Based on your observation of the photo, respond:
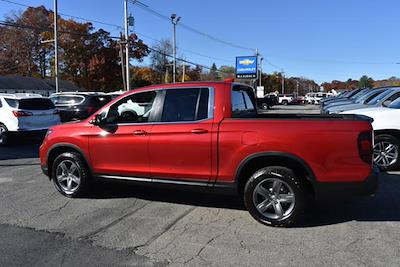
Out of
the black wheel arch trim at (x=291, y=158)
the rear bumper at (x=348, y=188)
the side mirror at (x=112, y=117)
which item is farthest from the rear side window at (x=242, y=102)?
the side mirror at (x=112, y=117)

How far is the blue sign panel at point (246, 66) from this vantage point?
48312 mm

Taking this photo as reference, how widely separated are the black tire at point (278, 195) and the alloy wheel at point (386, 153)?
383 centimetres

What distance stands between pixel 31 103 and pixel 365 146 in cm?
1072

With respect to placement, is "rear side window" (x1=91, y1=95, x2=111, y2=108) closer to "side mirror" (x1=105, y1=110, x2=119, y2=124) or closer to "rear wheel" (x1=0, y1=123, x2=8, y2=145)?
"rear wheel" (x1=0, y1=123, x2=8, y2=145)

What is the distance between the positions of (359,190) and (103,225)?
3225mm

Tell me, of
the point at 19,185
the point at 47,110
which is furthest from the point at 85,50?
the point at 19,185

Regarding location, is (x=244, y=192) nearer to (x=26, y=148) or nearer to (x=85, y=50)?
(x=26, y=148)

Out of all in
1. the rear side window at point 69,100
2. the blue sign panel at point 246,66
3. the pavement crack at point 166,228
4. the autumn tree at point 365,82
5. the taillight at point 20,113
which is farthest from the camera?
the autumn tree at point 365,82

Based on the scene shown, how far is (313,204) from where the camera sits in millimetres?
5961

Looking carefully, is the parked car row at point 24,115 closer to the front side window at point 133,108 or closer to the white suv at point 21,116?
the white suv at point 21,116

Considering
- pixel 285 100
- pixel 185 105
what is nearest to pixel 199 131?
pixel 185 105

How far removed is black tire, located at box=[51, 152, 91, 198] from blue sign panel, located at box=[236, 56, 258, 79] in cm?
4294

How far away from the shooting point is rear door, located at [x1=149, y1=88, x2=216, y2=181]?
17.5 feet

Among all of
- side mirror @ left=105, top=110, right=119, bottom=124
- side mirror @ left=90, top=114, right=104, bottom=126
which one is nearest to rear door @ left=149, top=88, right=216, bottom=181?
side mirror @ left=105, top=110, right=119, bottom=124
